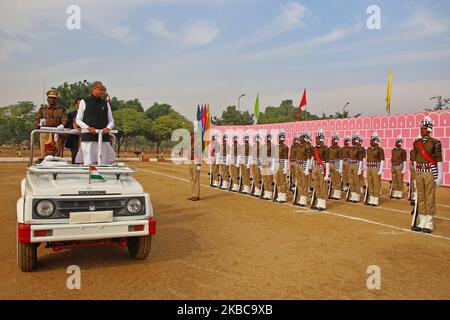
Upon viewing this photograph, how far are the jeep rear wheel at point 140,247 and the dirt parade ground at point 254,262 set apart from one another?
99 millimetres

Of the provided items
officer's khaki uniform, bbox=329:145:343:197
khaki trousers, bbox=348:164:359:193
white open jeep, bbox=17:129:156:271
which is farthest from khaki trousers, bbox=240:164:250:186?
white open jeep, bbox=17:129:156:271

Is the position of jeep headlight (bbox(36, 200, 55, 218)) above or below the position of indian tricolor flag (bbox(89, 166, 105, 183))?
below

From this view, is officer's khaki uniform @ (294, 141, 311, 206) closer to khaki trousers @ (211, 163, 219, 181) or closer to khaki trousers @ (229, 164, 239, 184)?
khaki trousers @ (229, 164, 239, 184)

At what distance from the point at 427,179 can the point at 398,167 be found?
626 centimetres

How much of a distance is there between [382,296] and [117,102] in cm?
7128

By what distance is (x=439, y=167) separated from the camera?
7.64m

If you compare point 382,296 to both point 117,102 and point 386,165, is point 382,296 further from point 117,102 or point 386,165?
point 117,102

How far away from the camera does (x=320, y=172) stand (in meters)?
10.5

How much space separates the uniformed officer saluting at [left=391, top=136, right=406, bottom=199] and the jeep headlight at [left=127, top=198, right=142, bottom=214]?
11245 millimetres

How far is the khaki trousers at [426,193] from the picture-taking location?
7.68m

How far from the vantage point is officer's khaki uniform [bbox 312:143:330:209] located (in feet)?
34.1

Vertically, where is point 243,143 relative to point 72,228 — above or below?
above

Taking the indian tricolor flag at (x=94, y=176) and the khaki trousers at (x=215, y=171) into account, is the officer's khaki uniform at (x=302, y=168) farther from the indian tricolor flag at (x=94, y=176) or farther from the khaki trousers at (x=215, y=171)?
the indian tricolor flag at (x=94, y=176)

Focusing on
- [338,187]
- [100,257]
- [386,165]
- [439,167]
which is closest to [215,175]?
[338,187]
